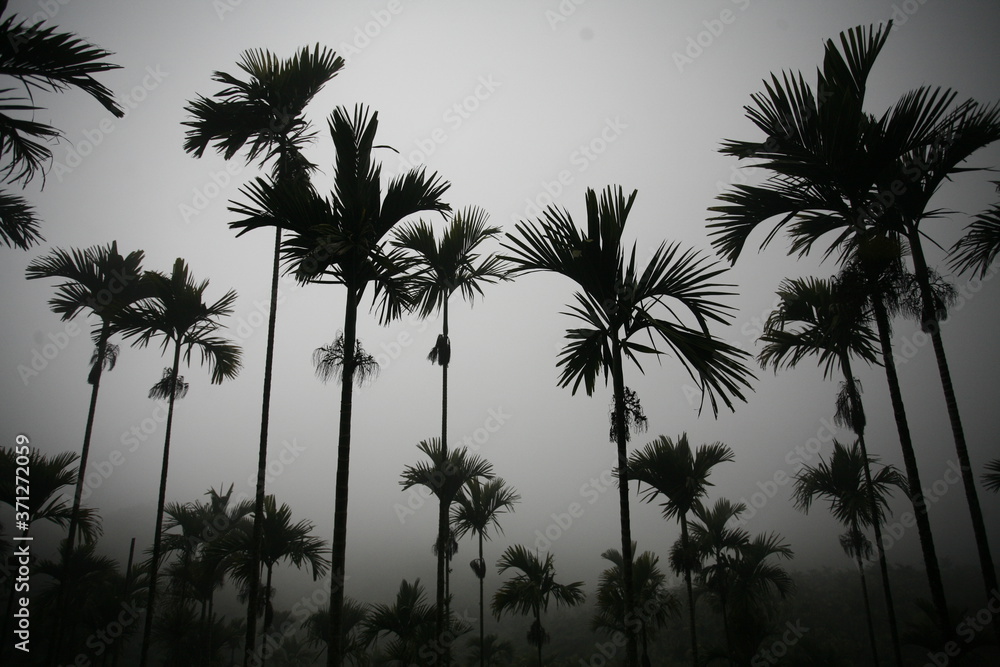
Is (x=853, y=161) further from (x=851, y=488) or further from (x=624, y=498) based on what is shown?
(x=851, y=488)

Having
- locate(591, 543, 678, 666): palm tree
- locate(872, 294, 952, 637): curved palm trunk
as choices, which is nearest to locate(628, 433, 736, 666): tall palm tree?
locate(591, 543, 678, 666): palm tree

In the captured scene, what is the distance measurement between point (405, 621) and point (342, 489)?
821cm

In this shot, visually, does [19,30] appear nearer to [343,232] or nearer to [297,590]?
[343,232]

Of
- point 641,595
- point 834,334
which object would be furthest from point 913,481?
point 641,595

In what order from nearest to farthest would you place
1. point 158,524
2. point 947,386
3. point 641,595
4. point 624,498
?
point 624,498 → point 947,386 → point 158,524 → point 641,595

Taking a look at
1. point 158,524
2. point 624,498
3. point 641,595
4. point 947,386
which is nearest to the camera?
point 624,498

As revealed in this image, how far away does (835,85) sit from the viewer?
5.53 m

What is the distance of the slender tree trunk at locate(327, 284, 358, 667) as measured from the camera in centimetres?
499

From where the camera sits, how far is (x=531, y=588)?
1273cm

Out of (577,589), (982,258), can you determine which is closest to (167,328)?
(577,589)

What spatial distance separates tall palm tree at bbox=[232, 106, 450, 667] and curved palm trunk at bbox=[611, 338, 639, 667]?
3.22 metres

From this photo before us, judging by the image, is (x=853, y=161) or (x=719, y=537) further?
(x=719, y=537)

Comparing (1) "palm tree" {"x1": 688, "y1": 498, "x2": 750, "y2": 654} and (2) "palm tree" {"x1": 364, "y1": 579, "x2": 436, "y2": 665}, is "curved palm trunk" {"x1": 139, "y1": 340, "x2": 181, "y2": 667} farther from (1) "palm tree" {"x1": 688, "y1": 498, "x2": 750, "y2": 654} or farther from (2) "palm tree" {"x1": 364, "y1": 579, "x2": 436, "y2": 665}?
(1) "palm tree" {"x1": 688, "y1": 498, "x2": 750, "y2": 654}

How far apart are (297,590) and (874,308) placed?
159ft
